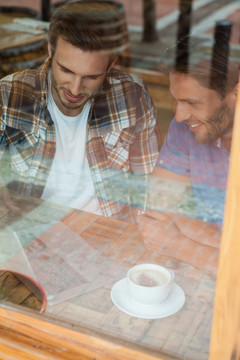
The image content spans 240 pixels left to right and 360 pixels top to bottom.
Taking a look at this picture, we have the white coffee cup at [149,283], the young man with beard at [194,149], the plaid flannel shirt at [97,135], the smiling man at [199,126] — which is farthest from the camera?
the plaid flannel shirt at [97,135]

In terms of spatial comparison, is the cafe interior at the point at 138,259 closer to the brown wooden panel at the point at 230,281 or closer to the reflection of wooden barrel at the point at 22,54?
the brown wooden panel at the point at 230,281

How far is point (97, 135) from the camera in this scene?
151cm

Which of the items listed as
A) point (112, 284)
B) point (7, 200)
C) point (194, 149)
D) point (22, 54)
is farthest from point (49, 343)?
point (22, 54)

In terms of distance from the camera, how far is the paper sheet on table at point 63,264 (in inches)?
33.6

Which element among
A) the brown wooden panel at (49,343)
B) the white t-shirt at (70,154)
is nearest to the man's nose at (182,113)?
the white t-shirt at (70,154)

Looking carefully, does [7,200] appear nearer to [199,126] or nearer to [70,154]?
[70,154]

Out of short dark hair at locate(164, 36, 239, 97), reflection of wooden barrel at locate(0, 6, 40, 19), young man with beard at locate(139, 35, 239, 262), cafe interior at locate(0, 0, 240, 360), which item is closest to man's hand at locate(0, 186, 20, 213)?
cafe interior at locate(0, 0, 240, 360)

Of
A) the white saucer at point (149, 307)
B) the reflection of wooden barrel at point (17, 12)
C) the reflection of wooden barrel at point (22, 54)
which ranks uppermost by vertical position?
the white saucer at point (149, 307)

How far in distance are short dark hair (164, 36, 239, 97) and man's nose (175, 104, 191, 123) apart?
91 millimetres

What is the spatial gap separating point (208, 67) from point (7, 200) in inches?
25.1

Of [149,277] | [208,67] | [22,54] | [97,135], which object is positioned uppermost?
[208,67]

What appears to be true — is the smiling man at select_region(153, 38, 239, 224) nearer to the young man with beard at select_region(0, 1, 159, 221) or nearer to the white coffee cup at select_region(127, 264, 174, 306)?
the young man with beard at select_region(0, 1, 159, 221)

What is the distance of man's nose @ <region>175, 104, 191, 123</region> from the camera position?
134 cm

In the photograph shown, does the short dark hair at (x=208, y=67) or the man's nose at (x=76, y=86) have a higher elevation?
the short dark hair at (x=208, y=67)
